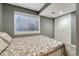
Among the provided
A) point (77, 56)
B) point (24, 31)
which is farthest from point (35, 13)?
point (77, 56)

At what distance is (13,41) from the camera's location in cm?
128

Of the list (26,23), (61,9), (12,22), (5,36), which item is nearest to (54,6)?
(61,9)

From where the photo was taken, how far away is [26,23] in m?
1.18

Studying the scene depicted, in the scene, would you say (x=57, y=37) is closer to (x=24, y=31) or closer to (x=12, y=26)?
(x=24, y=31)

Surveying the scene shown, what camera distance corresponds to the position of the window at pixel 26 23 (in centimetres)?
118

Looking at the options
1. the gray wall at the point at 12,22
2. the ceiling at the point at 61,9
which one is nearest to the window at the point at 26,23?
the gray wall at the point at 12,22

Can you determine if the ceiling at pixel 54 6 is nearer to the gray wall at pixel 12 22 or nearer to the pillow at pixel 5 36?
the gray wall at pixel 12 22

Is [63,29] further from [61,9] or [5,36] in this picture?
[5,36]

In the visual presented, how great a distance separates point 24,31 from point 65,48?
78cm

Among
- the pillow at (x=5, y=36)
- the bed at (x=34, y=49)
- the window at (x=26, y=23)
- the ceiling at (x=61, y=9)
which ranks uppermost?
the ceiling at (x=61, y=9)

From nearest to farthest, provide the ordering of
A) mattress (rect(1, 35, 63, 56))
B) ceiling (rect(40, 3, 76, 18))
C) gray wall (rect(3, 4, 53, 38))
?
mattress (rect(1, 35, 63, 56))
ceiling (rect(40, 3, 76, 18))
gray wall (rect(3, 4, 53, 38))

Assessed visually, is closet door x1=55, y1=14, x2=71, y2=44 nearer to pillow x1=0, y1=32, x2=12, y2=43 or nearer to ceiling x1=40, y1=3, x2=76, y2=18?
ceiling x1=40, y1=3, x2=76, y2=18

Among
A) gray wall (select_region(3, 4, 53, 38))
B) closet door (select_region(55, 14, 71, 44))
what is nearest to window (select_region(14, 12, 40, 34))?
gray wall (select_region(3, 4, 53, 38))

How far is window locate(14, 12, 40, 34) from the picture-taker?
3.88 ft
